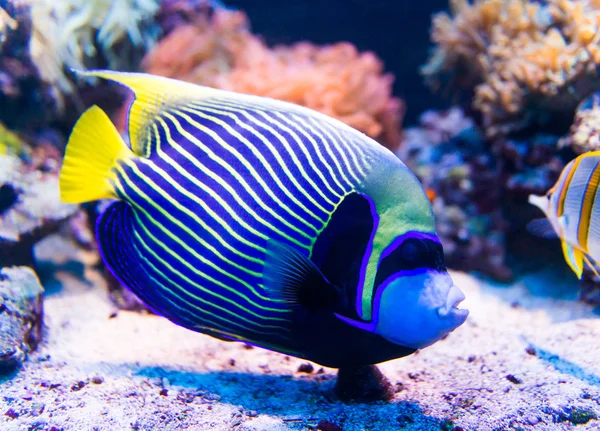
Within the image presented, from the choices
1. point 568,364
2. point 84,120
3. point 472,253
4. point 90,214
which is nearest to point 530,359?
point 568,364

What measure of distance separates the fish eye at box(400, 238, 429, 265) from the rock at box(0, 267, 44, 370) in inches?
78.5

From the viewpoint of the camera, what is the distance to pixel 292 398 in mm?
2127

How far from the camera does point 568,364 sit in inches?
89.9

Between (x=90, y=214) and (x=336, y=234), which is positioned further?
(x=90, y=214)

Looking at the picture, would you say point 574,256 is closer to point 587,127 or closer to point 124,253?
point 587,127

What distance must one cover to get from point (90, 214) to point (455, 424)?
3.08 meters

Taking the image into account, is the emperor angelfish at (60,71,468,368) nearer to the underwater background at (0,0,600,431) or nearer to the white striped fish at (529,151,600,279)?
the underwater background at (0,0,600,431)

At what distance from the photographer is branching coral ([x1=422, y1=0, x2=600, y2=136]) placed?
3.50 meters

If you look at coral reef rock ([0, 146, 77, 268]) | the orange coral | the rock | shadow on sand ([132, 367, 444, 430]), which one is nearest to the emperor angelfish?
shadow on sand ([132, 367, 444, 430])

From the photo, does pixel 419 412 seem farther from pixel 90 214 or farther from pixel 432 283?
pixel 90 214

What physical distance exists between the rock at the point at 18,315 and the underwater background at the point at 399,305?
0.04 feet

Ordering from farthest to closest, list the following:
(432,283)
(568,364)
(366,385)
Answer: (568,364)
(366,385)
(432,283)

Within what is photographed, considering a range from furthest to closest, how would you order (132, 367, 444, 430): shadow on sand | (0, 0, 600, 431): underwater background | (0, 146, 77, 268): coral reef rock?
(0, 146, 77, 268): coral reef rock, (0, 0, 600, 431): underwater background, (132, 367, 444, 430): shadow on sand

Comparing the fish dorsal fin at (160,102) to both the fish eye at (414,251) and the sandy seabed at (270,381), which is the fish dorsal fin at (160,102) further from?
the sandy seabed at (270,381)
